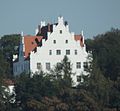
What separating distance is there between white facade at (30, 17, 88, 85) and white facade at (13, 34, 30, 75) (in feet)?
4.66

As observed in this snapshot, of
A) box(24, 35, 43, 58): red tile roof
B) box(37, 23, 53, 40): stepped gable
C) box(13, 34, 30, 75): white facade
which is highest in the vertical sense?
box(37, 23, 53, 40): stepped gable

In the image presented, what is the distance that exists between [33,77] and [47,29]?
56.3 feet

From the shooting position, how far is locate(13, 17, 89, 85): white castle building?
334 feet

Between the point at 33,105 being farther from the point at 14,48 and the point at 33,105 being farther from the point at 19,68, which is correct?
the point at 14,48

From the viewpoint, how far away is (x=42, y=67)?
102 metres

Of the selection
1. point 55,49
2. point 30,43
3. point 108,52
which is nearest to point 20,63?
point 30,43

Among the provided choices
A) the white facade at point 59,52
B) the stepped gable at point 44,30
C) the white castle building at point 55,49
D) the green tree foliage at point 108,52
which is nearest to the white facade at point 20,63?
the white castle building at point 55,49

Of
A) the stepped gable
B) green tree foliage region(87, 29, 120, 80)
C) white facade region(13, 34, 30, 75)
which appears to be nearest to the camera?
green tree foliage region(87, 29, 120, 80)

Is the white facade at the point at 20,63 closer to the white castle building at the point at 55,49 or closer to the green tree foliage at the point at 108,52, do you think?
the white castle building at the point at 55,49

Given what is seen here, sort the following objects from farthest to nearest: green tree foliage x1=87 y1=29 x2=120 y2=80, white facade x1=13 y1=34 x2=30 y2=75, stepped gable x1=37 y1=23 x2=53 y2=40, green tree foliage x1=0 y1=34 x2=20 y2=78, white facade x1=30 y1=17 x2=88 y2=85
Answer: green tree foliage x1=0 y1=34 x2=20 y2=78 < stepped gable x1=37 y1=23 x2=53 y2=40 < white facade x1=13 y1=34 x2=30 y2=75 < white facade x1=30 y1=17 x2=88 y2=85 < green tree foliage x1=87 y1=29 x2=120 y2=80

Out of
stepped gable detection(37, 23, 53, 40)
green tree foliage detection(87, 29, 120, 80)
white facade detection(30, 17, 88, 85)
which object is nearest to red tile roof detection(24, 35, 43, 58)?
stepped gable detection(37, 23, 53, 40)

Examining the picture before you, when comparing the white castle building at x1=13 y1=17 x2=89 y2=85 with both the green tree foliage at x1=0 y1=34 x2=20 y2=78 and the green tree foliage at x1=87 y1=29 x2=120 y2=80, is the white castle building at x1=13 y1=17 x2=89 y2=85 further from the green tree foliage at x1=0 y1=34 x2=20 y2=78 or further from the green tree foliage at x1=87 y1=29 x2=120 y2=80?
the green tree foliage at x1=0 y1=34 x2=20 y2=78

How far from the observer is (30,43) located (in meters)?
104

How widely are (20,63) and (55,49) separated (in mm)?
5260
